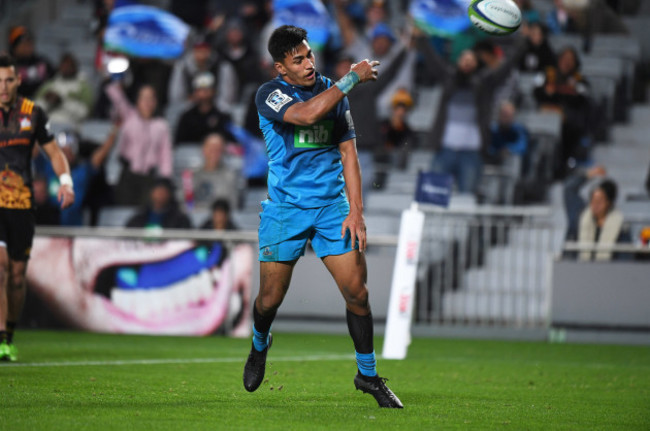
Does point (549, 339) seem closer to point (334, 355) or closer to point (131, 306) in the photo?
point (334, 355)

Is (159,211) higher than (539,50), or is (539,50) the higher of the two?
(539,50)

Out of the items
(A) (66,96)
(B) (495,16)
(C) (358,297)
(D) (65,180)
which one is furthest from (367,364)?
(A) (66,96)

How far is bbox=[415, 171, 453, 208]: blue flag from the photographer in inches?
497

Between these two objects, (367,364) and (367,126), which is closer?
(367,364)

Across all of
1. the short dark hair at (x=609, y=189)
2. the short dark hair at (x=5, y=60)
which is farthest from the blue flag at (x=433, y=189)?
the short dark hair at (x=5, y=60)

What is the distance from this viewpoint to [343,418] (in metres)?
7.07

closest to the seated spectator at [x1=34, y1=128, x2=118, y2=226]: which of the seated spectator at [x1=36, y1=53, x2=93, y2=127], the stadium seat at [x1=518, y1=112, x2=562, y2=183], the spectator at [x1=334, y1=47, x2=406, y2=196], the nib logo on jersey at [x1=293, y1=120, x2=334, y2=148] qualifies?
the seated spectator at [x1=36, y1=53, x2=93, y2=127]

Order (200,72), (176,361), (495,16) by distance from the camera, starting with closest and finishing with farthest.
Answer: (495,16)
(176,361)
(200,72)

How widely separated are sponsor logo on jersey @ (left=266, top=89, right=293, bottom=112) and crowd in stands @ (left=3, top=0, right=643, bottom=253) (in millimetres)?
8952

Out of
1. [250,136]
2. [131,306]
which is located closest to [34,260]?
[131,306]

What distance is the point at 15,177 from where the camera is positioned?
10422 millimetres

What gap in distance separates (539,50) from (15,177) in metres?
11.2

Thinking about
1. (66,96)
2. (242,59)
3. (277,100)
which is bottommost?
(277,100)

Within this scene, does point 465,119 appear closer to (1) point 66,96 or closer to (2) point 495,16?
(1) point 66,96
